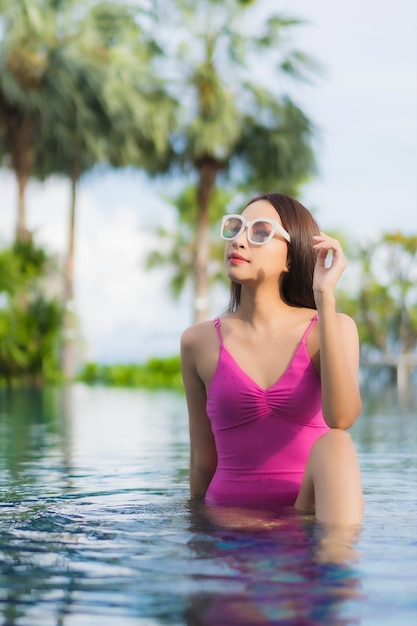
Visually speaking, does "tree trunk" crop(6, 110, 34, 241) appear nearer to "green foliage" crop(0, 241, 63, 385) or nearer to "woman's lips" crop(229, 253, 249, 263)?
"green foliage" crop(0, 241, 63, 385)

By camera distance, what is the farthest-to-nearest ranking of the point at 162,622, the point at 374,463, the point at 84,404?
the point at 84,404
the point at 374,463
the point at 162,622

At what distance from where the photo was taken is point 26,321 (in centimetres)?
2041

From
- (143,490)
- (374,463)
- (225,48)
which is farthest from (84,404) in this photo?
(225,48)

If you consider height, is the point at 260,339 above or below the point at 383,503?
above

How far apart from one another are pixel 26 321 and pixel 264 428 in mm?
17682

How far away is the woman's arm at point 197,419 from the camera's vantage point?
3.27 m

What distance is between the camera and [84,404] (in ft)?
41.9

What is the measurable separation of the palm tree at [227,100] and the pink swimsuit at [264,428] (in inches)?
868

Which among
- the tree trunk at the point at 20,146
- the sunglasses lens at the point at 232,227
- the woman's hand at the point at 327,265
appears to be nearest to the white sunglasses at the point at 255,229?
the sunglasses lens at the point at 232,227

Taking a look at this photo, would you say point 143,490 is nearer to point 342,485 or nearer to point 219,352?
point 219,352

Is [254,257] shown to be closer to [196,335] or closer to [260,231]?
[260,231]

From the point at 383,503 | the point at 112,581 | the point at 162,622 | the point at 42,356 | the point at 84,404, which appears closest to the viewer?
the point at 162,622

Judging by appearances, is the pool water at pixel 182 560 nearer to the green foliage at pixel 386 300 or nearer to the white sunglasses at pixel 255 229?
the white sunglasses at pixel 255 229

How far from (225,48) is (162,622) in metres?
24.1
